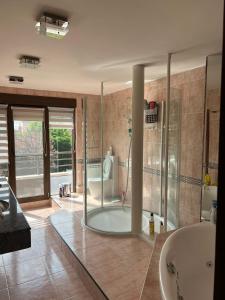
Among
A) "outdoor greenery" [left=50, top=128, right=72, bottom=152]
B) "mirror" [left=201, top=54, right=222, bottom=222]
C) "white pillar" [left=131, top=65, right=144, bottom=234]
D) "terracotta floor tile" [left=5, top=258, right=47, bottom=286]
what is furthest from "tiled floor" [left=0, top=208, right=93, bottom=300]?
"outdoor greenery" [left=50, top=128, right=72, bottom=152]

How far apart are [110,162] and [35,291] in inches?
93.5

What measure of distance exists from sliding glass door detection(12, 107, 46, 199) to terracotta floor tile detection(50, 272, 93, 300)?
7.60 feet

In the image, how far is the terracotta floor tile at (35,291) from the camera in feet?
6.69

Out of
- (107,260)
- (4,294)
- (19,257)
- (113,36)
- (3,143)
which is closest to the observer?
(113,36)

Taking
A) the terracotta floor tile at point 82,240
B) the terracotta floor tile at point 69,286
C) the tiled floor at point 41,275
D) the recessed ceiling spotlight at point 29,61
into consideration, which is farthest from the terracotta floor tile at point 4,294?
the recessed ceiling spotlight at point 29,61

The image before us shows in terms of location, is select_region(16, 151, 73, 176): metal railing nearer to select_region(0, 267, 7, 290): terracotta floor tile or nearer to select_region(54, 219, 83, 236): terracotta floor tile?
select_region(54, 219, 83, 236): terracotta floor tile

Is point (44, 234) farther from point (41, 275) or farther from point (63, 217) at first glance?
point (41, 275)

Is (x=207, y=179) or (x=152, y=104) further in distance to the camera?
(x=152, y=104)

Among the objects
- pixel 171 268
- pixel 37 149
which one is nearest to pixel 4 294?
pixel 171 268

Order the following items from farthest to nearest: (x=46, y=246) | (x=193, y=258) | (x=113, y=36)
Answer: (x=46, y=246) < (x=113, y=36) < (x=193, y=258)

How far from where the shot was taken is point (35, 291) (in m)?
2.11

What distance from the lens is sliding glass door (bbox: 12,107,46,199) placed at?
4125 mm

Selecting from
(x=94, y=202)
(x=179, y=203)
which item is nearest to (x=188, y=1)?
(x=179, y=203)

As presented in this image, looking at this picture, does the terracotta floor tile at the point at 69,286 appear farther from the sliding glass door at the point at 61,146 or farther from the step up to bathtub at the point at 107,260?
the sliding glass door at the point at 61,146
